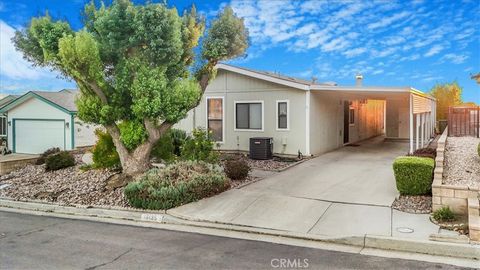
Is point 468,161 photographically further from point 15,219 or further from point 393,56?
point 393,56

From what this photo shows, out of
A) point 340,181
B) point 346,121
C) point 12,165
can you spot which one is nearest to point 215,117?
point 346,121

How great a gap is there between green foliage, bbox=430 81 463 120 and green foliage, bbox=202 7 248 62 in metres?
23.0

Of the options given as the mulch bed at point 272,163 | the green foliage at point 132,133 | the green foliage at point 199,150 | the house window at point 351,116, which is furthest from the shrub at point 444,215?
the house window at point 351,116

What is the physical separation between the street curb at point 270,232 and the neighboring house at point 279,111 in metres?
7.74

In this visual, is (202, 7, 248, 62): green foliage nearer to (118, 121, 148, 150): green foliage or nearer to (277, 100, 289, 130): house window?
(118, 121, 148, 150): green foliage

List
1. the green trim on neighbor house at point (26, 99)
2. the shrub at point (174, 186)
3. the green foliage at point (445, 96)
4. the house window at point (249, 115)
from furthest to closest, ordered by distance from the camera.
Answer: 1. the green foliage at point (445, 96)
2. the green trim on neighbor house at point (26, 99)
3. the house window at point (249, 115)
4. the shrub at point (174, 186)

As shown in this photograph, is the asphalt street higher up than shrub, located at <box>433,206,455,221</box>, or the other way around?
shrub, located at <box>433,206,455,221</box>

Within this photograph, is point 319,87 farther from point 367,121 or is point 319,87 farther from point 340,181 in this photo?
point 367,121

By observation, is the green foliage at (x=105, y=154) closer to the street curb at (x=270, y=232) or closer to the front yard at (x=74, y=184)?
the front yard at (x=74, y=184)

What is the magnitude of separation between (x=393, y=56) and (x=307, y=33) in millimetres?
6229

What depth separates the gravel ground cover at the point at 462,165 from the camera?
800 cm

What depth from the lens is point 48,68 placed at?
1035 cm

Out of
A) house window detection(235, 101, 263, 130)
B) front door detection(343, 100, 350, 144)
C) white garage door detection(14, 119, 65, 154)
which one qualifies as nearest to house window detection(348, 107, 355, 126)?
front door detection(343, 100, 350, 144)

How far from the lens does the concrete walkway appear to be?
6.89 m
